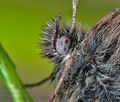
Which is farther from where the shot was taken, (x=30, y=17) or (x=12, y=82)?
(x=30, y=17)

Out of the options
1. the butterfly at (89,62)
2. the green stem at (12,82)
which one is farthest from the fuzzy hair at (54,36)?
the green stem at (12,82)

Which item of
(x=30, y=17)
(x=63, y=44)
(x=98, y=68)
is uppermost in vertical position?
→ (x=30, y=17)

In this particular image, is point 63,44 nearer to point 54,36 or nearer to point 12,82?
point 54,36

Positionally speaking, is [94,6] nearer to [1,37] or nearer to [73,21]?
[1,37]

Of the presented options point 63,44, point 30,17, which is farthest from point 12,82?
point 30,17

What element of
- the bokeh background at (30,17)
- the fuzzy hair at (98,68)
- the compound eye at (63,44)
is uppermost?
the bokeh background at (30,17)

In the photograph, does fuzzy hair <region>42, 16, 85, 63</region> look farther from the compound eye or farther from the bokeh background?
the bokeh background

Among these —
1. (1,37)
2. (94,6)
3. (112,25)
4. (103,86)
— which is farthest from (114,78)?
(94,6)

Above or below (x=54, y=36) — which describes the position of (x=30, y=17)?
above

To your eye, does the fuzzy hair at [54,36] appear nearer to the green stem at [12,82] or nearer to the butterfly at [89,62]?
the butterfly at [89,62]
